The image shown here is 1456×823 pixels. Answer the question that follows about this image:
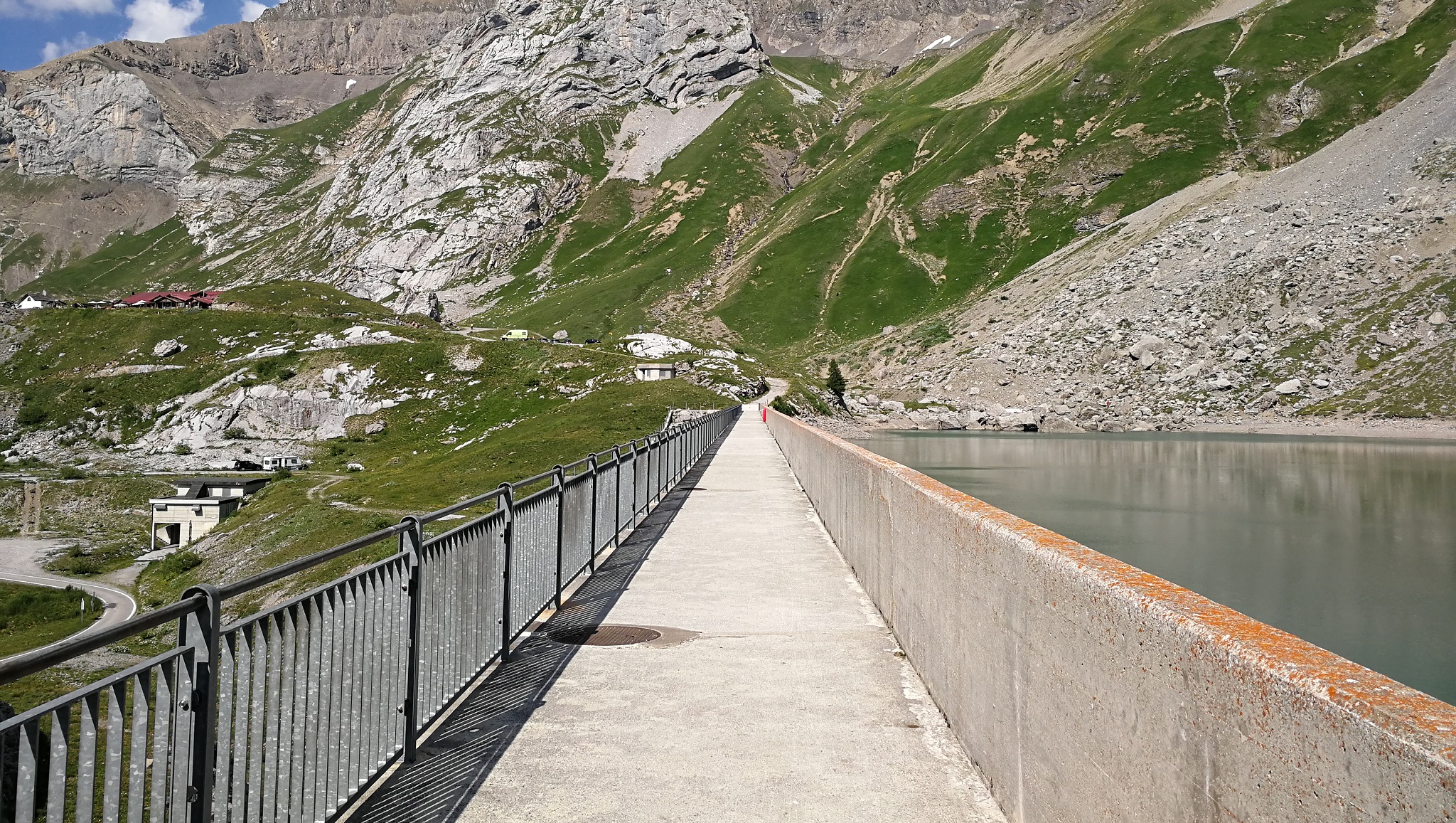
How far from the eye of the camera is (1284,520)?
33.9 meters

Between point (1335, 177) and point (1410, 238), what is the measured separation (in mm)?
14234

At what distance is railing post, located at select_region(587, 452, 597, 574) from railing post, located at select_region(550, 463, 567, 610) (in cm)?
185

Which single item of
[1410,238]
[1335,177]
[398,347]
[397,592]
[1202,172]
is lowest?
[397,592]

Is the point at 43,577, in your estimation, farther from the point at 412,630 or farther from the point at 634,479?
the point at 412,630

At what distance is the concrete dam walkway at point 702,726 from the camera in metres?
5.81

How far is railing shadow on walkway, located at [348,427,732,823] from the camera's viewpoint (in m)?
5.77

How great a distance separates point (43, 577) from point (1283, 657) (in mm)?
67735

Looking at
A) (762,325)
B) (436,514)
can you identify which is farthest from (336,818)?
(762,325)

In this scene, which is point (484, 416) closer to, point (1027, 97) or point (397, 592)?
point (397, 592)

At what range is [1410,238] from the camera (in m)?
78.3

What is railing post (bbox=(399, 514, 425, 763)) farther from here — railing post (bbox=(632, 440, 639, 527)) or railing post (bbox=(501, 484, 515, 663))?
railing post (bbox=(632, 440, 639, 527))

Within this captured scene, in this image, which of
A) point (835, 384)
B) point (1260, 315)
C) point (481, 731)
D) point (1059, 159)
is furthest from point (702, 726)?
point (1059, 159)

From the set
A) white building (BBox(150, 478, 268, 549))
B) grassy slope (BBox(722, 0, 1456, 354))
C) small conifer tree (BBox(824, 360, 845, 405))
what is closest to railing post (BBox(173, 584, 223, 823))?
white building (BBox(150, 478, 268, 549))

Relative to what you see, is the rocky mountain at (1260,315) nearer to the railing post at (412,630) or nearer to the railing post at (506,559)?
the railing post at (506,559)
